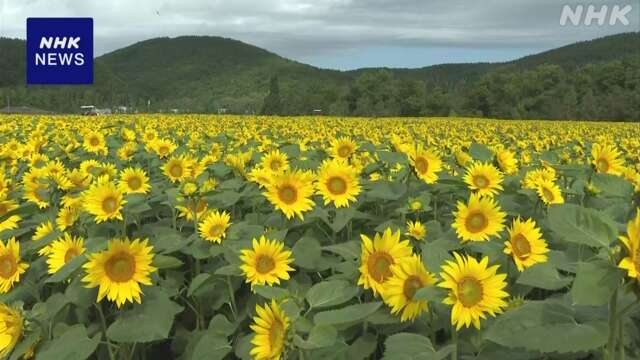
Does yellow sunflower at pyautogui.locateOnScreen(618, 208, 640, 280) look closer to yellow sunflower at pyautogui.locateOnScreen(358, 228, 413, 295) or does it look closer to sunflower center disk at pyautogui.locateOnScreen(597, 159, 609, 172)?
yellow sunflower at pyautogui.locateOnScreen(358, 228, 413, 295)

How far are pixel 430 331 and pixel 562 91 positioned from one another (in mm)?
74132

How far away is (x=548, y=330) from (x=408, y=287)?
0.54 metres

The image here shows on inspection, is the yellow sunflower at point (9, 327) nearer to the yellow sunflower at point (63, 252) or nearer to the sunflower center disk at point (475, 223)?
the yellow sunflower at point (63, 252)

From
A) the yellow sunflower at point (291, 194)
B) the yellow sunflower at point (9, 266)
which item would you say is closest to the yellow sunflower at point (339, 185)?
the yellow sunflower at point (291, 194)

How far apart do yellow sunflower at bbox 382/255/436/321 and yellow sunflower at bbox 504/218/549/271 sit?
51 cm

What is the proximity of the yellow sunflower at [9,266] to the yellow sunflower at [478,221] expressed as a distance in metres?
1.92

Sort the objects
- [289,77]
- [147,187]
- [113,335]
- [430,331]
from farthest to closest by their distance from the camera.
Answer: [289,77] < [147,187] < [113,335] < [430,331]

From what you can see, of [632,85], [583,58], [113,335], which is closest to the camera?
[113,335]

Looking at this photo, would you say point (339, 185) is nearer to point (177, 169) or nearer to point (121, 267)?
point (121, 267)

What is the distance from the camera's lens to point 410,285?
6.59 feet

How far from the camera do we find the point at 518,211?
130 inches

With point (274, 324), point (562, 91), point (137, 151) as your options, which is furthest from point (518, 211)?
point (562, 91)

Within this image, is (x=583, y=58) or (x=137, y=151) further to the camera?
(x=583, y=58)

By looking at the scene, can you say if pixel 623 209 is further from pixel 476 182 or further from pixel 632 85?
pixel 632 85
